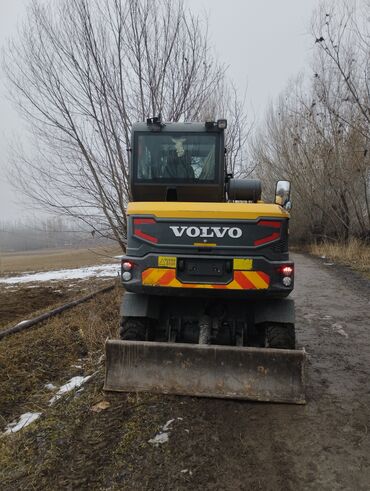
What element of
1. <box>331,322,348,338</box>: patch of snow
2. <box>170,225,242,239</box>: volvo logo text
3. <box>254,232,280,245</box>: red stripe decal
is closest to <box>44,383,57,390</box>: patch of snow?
<box>170,225,242,239</box>: volvo logo text

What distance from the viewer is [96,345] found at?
6.20 m

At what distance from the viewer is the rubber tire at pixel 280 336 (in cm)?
457

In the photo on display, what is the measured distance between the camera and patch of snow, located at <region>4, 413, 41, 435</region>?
394 cm

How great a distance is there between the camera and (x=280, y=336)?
4.57 m

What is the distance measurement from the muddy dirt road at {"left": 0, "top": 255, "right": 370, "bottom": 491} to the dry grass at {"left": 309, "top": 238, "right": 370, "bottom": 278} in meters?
10.6

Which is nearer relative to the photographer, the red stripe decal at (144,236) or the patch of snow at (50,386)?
the red stripe decal at (144,236)

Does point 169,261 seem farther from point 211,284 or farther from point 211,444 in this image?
point 211,444

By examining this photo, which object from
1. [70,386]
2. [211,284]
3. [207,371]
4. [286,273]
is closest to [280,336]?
[286,273]

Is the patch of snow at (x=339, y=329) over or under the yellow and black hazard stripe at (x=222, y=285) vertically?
under

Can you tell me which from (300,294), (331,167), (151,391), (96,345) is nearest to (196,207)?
(151,391)

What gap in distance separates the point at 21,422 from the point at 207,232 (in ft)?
7.81

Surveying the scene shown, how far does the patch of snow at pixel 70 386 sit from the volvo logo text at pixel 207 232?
1.95 m

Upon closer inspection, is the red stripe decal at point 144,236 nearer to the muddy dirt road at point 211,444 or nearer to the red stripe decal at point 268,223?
the red stripe decal at point 268,223

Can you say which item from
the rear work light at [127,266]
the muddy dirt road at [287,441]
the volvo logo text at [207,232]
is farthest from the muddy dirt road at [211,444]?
the volvo logo text at [207,232]
